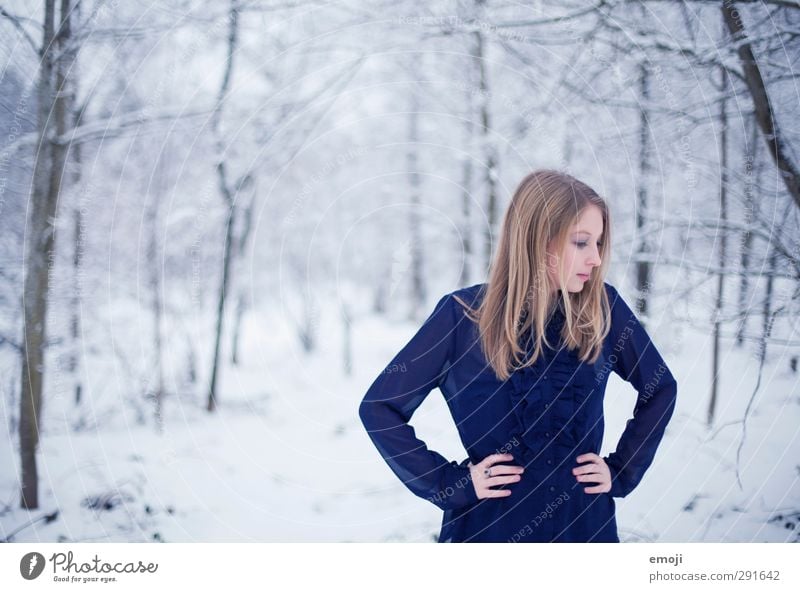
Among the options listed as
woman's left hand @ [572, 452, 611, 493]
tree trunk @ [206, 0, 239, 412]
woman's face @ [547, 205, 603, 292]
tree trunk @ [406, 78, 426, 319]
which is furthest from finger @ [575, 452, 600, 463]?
tree trunk @ [206, 0, 239, 412]

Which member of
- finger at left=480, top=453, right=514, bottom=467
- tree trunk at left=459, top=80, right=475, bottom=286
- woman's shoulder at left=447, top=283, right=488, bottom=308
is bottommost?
finger at left=480, top=453, right=514, bottom=467

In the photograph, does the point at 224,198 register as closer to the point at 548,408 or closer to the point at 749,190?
the point at 548,408

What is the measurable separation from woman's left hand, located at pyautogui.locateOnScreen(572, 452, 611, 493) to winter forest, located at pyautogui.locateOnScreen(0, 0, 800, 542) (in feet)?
1.76

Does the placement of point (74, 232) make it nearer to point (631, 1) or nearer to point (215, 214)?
point (215, 214)

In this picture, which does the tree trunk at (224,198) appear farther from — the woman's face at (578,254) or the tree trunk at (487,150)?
the woman's face at (578,254)

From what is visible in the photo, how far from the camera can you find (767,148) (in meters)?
1.64

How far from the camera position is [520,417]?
3.76ft

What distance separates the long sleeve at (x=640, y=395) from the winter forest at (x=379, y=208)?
1.63 ft

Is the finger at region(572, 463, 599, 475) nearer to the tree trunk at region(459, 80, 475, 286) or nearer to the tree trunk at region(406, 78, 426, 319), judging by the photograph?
the tree trunk at region(459, 80, 475, 286)

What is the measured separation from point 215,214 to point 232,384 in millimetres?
634

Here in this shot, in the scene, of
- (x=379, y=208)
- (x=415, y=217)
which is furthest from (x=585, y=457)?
(x=415, y=217)

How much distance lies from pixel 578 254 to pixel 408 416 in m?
0.52

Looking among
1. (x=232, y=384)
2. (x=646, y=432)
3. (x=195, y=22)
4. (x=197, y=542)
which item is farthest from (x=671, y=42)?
(x=197, y=542)

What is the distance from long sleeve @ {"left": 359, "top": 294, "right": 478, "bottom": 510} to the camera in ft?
3.72
